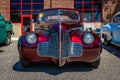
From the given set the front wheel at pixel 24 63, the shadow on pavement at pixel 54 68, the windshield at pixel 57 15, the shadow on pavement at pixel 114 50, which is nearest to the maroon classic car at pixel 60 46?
the front wheel at pixel 24 63

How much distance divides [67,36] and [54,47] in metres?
0.43

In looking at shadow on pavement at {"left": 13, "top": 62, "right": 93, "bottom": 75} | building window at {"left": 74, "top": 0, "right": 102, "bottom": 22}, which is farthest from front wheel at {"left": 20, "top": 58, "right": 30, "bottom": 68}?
building window at {"left": 74, "top": 0, "right": 102, "bottom": 22}

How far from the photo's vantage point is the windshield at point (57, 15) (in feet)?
30.1

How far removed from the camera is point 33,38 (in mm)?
7367

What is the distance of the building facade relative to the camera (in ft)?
85.4

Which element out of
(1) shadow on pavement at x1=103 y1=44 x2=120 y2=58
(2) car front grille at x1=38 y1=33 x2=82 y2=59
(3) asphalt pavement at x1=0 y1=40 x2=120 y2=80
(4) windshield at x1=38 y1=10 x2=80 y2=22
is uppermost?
(4) windshield at x1=38 y1=10 x2=80 y2=22

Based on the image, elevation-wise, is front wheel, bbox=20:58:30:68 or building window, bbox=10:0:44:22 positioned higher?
building window, bbox=10:0:44:22

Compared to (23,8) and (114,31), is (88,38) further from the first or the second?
(23,8)

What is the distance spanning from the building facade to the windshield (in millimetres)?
16561

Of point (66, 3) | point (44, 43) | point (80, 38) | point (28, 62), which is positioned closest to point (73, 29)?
point (80, 38)

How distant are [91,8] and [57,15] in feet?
57.4

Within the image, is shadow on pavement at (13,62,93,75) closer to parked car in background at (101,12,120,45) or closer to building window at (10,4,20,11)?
parked car in background at (101,12,120,45)

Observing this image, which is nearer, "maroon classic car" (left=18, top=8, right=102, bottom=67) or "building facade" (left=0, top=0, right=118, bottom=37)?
"maroon classic car" (left=18, top=8, right=102, bottom=67)

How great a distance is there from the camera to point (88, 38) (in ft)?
24.2
